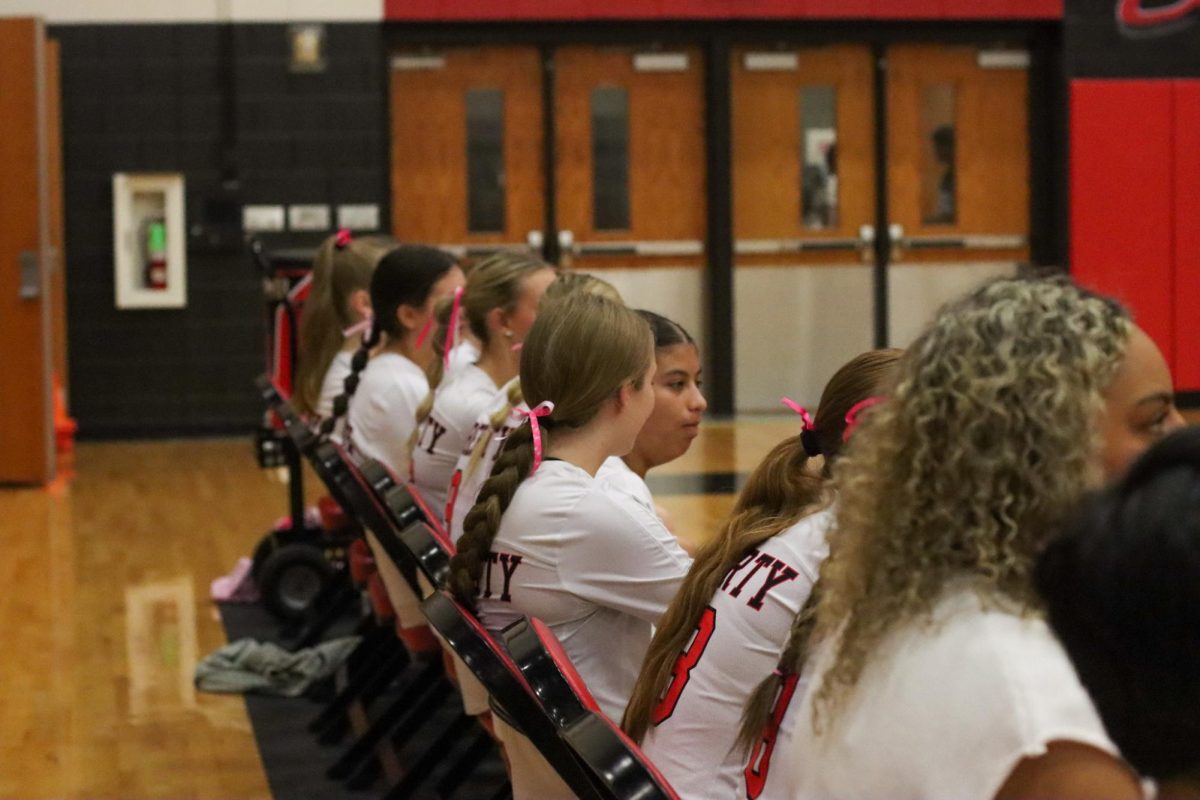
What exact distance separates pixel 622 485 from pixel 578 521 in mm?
148

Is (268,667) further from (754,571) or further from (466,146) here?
(466,146)

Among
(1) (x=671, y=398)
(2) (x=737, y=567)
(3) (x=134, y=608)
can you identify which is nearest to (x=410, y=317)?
(1) (x=671, y=398)

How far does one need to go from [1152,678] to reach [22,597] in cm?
523

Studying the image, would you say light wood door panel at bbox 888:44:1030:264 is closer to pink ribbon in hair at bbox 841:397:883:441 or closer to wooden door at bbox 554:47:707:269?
wooden door at bbox 554:47:707:269

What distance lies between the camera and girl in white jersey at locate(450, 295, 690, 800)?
2385 mm

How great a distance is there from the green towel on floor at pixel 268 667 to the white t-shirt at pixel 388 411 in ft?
2.20

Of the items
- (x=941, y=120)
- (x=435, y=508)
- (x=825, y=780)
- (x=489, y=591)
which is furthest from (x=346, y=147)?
(x=825, y=780)

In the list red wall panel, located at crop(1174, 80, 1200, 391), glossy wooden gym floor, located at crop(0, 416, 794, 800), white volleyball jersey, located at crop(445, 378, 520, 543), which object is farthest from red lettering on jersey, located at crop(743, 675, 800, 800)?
red wall panel, located at crop(1174, 80, 1200, 391)

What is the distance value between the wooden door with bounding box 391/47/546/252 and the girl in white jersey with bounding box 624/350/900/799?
792cm

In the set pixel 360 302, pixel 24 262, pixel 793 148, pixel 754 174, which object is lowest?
pixel 360 302

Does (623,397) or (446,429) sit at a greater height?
(623,397)

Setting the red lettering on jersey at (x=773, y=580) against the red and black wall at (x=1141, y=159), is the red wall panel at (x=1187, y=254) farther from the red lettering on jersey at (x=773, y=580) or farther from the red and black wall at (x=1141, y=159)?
the red lettering on jersey at (x=773, y=580)

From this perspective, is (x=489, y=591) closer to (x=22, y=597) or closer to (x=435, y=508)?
(x=435, y=508)

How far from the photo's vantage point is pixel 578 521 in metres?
2.38
